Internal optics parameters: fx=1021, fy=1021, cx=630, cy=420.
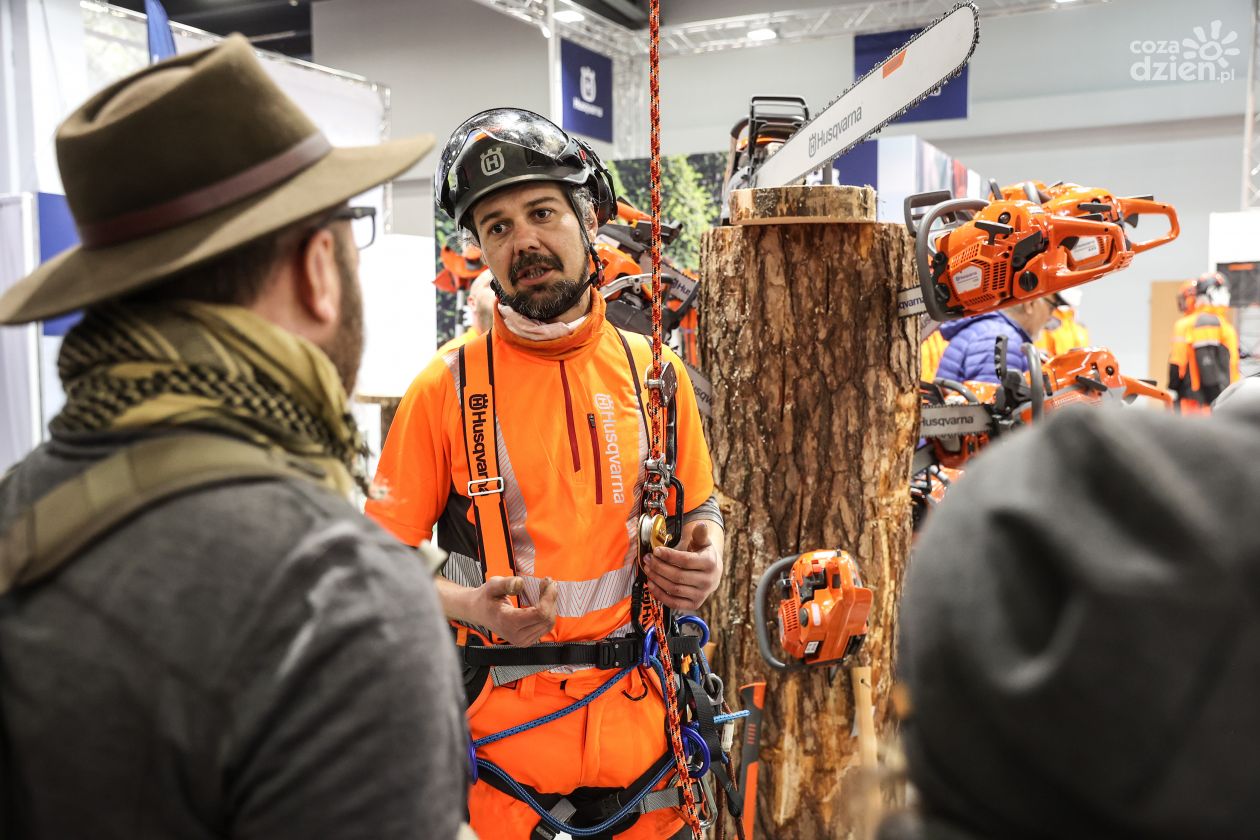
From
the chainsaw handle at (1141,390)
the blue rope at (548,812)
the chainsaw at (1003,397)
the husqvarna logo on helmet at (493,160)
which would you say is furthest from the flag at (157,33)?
the chainsaw handle at (1141,390)

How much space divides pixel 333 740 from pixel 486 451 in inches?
48.2

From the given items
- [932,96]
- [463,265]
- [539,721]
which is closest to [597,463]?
[539,721]

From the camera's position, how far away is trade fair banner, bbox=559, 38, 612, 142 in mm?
10922

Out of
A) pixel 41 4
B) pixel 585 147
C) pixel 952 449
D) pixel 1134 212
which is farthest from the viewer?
pixel 41 4

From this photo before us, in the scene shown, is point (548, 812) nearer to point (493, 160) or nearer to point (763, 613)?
point (763, 613)

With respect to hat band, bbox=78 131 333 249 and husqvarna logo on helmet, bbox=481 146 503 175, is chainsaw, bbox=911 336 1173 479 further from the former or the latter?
hat band, bbox=78 131 333 249

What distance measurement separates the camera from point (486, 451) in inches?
82.7

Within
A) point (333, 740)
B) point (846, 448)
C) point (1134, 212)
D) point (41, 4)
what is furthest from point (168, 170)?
point (41, 4)

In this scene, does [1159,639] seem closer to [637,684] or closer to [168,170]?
[168,170]

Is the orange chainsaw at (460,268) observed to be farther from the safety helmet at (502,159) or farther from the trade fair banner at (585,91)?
the trade fair banner at (585,91)

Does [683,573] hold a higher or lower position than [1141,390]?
lower

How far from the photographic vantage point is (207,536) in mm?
915

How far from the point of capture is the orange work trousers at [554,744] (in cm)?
203

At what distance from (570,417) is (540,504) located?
201mm
